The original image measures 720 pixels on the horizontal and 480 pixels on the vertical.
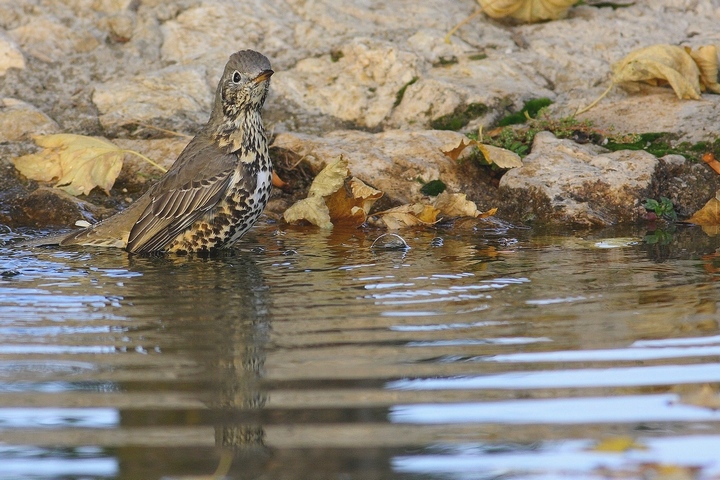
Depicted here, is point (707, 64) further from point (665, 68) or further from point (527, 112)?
point (527, 112)

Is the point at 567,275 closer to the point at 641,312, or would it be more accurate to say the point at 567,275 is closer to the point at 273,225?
the point at 641,312

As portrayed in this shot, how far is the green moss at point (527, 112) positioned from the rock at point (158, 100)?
7.74ft

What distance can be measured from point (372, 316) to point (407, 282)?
0.77 m

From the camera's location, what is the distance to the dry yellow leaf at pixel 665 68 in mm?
7312

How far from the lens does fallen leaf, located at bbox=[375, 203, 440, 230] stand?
667 centimetres

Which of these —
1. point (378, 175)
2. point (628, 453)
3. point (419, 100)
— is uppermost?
point (419, 100)

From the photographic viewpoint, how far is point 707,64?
295 inches

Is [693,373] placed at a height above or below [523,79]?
below

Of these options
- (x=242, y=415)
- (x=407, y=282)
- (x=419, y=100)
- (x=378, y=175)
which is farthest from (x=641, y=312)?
→ (x=419, y=100)

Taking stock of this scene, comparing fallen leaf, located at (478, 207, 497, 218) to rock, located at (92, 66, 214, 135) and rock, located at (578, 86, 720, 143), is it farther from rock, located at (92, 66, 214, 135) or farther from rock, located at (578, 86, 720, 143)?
rock, located at (92, 66, 214, 135)

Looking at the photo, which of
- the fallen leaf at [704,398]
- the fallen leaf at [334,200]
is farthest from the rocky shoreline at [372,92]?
the fallen leaf at [704,398]

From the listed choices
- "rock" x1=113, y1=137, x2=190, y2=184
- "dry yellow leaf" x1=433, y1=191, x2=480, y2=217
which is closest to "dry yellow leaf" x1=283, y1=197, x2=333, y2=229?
"dry yellow leaf" x1=433, y1=191, x2=480, y2=217

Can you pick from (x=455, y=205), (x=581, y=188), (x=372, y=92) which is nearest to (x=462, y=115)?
(x=372, y=92)

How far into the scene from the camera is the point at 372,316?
421 cm
